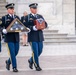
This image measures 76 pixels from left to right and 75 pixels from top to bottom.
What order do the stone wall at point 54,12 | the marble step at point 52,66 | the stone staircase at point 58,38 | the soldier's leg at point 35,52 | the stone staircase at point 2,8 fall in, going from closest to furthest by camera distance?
the marble step at point 52,66 → the soldier's leg at point 35,52 → the stone staircase at point 58,38 → the stone wall at point 54,12 → the stone staircase at point 2,8

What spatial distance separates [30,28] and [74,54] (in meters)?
4.69

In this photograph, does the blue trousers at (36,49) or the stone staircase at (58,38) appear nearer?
the blue trousers at (36,49)

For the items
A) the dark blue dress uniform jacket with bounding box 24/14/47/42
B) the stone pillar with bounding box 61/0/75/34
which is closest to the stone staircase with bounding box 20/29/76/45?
the stone pillar with bounding box 61/0/75/34

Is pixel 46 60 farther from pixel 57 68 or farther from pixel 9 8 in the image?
pixel 9 8

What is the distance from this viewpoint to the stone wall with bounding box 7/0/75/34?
20938mm

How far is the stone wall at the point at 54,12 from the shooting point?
824 inches

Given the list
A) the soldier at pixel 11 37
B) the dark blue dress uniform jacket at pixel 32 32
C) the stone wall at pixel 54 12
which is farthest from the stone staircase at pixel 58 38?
the soldier at pixel 11 37

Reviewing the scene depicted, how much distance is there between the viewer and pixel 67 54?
49.3ft

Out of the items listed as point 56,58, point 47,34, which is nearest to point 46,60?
point 56,58

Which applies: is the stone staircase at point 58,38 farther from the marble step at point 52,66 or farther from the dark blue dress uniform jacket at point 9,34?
the dark blue dress uniform jacket at point 9,34

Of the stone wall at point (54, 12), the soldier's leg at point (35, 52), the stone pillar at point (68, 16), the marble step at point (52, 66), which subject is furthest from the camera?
the stone pillar at point (68, 16)

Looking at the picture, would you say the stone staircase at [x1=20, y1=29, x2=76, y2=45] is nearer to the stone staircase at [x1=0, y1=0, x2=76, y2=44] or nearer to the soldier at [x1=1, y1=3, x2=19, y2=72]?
the stone staircase at [x1=0, y1=0, x2=76, y2=44]

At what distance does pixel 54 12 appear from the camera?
20938 mm

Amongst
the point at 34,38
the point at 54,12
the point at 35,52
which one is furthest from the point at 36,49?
the point at 54,12
